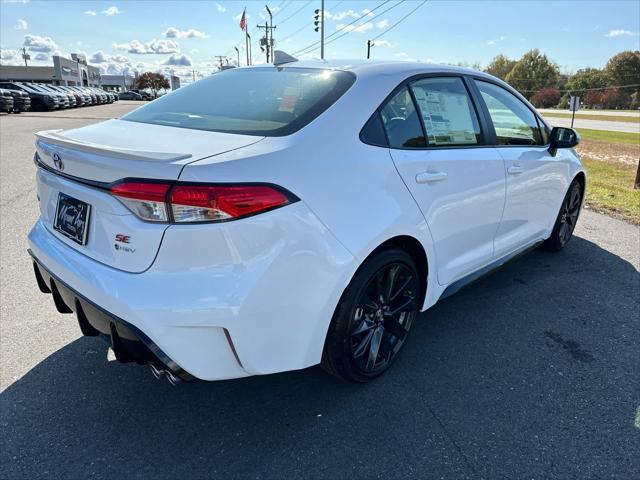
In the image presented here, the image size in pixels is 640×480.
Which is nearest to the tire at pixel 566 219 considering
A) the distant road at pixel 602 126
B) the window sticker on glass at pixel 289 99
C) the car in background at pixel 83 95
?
the window sticker on glass at pixel 289 99

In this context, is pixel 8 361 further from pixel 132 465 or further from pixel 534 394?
pixel 534 394

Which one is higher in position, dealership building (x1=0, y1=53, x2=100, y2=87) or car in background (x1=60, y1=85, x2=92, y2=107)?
dealership building (x1=0, y1=53, x2=100, y2=87)

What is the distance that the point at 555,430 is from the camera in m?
2.41

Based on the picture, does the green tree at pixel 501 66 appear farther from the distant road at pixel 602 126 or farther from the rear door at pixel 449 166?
the rear door at pixel 449 166

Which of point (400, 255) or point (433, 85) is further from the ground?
point (433, 85)

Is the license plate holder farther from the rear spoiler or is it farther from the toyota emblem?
the rear spoiler

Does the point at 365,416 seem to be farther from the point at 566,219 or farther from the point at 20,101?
the point at 20,101

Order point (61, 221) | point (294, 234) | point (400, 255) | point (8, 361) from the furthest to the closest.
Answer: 1. point (8, 361)
2. point (400, 255)
3. point (61, 221)
4. point (294, 234)

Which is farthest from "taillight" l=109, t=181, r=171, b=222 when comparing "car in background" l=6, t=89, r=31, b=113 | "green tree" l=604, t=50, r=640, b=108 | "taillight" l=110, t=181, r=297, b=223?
"green tree" l=604, t=50, r=640, b=108

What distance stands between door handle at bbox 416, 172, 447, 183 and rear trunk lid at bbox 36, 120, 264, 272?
930 millimetres

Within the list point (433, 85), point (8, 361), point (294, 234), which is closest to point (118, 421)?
point (8, 361)

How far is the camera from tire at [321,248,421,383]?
7.75 ft

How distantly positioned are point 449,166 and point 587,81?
111746mm

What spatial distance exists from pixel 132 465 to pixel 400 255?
1615 millimetres
